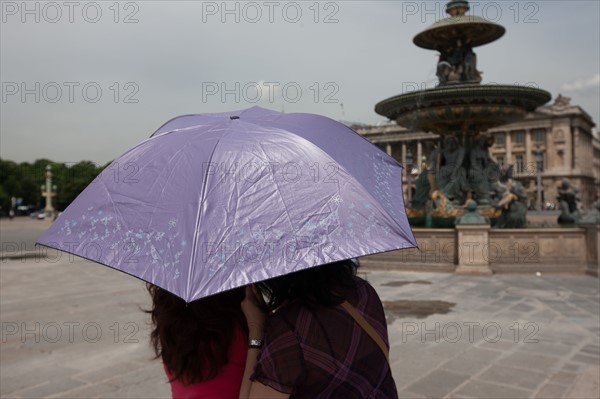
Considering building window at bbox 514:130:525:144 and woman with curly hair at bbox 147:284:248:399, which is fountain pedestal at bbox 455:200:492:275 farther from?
building window at bbox 514:130:525:144

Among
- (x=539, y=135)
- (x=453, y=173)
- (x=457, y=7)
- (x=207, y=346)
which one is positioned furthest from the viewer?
(x=539, y=135)

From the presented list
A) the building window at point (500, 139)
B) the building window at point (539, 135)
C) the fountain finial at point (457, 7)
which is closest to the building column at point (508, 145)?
the building window at point (500, 139)

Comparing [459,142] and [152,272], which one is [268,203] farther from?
[459,142]

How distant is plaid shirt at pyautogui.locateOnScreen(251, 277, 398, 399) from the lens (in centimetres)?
151

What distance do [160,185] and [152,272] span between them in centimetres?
33

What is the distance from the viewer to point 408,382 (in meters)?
5.03

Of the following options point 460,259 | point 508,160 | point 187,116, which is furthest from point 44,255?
point 508,160

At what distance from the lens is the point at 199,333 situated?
169 cm

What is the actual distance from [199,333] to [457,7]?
63.1ft

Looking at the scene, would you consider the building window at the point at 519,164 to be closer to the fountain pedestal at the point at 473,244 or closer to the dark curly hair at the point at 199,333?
the fountain pedestal at the point at 473,244

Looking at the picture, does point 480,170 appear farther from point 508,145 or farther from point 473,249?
point 508,145

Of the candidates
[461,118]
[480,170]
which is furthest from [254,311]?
[480,170]

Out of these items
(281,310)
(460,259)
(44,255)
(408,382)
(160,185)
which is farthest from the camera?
(44,255)

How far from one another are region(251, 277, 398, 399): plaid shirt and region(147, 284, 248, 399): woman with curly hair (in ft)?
0.56
